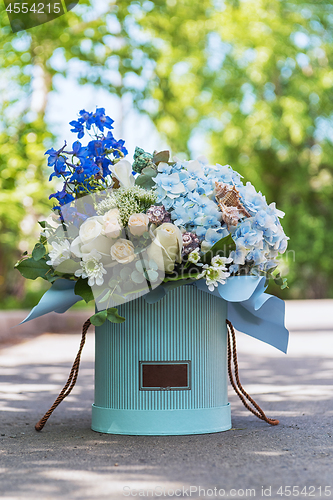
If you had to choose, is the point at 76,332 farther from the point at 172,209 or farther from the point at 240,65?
the point at 240,65

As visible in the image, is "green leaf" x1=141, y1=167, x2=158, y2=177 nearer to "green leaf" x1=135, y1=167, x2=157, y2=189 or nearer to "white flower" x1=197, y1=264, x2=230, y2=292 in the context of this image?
"green leaf" x1=135, y1=167, x2=157, y2=189

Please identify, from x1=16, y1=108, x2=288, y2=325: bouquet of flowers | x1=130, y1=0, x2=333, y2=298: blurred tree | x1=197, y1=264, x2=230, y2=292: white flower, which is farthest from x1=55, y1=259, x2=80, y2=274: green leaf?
x1=130, y1=0, x2=333, y2=298: blurred tree

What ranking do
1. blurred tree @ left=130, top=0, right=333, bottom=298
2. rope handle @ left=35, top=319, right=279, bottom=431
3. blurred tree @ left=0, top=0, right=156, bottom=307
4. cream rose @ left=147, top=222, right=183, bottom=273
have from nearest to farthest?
1. cream rose @ left=147, top=222, right=183, bottom=273
2. rope handle @ left=35, top=319, right=279, bottom=431
3. blurred tree @ left=0, top=0, right=156, bottom=307
4. blurred tree @ left=130, top=0, right=333, bottom=298

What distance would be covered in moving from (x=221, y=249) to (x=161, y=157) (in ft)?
1.87

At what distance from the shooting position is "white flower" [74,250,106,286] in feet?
7.72

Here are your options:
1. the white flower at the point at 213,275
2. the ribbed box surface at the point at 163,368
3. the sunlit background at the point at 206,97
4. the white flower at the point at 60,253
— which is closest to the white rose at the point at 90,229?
the white flower at the point at 60,253

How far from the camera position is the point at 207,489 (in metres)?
1.68

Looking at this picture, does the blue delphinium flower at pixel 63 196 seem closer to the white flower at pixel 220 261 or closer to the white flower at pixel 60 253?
the white flower at pixel 60 253

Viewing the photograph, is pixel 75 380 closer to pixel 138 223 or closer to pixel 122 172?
pixel 138 223

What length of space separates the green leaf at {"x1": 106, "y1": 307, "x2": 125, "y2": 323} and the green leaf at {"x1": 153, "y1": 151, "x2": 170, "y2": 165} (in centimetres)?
74

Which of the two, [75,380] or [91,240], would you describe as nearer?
[91,240]

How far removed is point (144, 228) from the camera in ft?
7.73

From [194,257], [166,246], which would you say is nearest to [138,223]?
[166,246]

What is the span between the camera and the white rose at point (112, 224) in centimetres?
233
